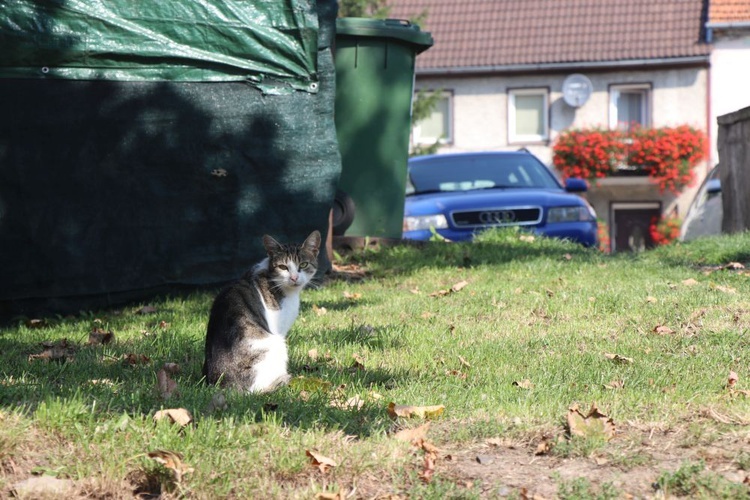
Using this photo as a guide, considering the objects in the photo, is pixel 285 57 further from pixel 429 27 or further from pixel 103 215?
pixel 429 27

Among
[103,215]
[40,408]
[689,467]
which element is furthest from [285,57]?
[689,467]

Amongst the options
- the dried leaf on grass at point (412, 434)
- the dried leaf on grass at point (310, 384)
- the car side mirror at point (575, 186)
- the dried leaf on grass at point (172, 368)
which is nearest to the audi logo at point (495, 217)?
the car side mirror at point (575, 186)

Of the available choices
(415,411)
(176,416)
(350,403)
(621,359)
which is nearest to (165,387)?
(176,416)

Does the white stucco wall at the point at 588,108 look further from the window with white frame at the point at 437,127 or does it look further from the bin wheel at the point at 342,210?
the bin wheel at the point at 342,210

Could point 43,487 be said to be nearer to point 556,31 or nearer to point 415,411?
point 415,411

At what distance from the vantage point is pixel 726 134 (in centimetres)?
1234

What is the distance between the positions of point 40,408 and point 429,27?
84.5 feet

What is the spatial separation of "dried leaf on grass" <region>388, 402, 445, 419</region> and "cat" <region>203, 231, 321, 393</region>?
720mm

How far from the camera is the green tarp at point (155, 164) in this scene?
7.45 meters

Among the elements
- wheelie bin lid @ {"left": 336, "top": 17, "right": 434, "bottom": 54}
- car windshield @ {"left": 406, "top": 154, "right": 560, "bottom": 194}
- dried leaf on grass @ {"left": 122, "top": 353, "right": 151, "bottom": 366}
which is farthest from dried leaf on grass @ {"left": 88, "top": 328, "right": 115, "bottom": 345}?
car windshield @ {"left": 406, "top": 154, "right": 560, "bottom": 194}

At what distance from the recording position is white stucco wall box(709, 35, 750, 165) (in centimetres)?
2644

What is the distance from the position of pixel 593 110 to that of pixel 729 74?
3468 millimetres

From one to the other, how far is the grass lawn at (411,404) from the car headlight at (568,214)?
4193 millimetres

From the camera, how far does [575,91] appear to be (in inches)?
1091
